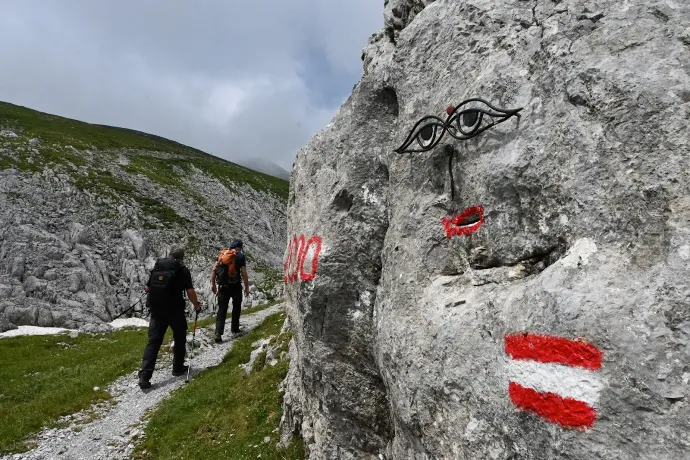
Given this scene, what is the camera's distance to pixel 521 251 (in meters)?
5.38

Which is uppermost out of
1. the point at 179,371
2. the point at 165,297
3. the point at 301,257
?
the point at 301,257

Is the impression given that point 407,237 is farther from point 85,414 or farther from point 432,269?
point 85,414

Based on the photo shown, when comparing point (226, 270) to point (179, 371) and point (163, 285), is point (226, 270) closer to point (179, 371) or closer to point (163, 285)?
point (179, 371)

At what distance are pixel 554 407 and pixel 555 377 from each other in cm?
27

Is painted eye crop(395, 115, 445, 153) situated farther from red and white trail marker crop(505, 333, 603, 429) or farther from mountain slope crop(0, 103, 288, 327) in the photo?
mountain slope crop(0, 103, 288, 327)

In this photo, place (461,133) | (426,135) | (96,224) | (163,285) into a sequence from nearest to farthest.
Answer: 1. (461,133)
2. (426,135)
3. (163,285)
4. (96,224)

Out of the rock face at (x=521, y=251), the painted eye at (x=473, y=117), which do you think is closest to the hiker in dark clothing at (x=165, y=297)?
the rock face at (x=521, y=251)

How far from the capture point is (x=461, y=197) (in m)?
6.27

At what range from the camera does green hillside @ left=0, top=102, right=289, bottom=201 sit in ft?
255

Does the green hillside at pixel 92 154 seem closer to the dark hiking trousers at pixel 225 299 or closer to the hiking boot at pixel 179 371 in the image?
the dark hiking trousers at pixel 225 299

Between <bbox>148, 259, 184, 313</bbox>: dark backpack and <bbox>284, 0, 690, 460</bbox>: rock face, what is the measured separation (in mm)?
9111

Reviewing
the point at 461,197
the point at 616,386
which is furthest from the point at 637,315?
the point at 461,197

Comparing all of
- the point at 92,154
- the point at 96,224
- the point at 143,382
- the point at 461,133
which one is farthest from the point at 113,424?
the point at 92,154

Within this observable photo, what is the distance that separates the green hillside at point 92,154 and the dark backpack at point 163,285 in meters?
66.6
